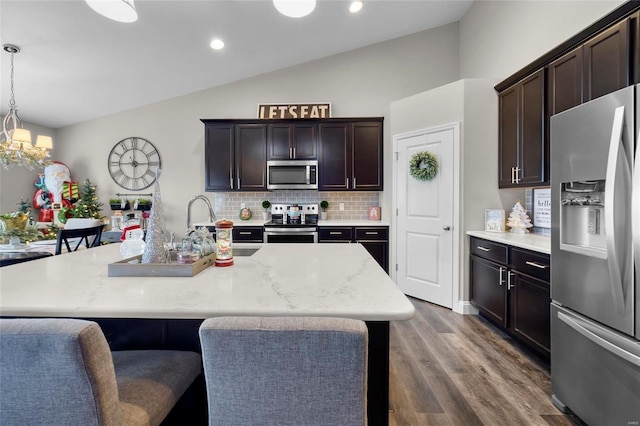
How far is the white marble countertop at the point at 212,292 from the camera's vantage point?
2.97 ft

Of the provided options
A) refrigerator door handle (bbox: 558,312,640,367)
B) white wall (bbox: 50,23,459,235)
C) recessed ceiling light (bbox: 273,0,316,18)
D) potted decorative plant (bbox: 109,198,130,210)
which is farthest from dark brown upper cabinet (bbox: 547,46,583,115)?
potted decorative plant (bbox: 109,198,130,210)

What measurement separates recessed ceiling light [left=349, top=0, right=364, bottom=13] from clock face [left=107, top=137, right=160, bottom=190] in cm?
359

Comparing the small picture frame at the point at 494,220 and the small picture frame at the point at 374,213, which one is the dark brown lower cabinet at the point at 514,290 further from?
the small picture frame at the point at 374,213

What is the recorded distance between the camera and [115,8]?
1.82m

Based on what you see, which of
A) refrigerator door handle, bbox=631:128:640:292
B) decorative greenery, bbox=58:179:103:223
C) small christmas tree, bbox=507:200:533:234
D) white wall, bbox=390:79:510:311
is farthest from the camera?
decorative greenery, bbox=58:179:103:223

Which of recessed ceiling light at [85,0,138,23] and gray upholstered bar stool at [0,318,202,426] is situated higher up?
recessed ceiling light at [85,0,138,23]

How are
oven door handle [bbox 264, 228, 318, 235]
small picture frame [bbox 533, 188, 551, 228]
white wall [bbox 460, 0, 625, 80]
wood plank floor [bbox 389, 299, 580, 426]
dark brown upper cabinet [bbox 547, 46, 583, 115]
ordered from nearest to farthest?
wood plank floor [bbox 389, 299, 580, 426]
dark brown upper cabinet [bbox 547, 46, 583, 115]
white wall [bbox 460, 0, 625, 80]
small picture frame [bbox 533, 188, 551, 228]
oven door handle [bbox 264, 228, 318, 235]

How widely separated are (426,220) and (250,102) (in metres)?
3.18

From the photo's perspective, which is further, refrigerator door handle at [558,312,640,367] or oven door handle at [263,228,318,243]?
oven door handle at [263,228,318,243]

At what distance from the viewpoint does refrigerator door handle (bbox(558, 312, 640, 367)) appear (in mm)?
1286

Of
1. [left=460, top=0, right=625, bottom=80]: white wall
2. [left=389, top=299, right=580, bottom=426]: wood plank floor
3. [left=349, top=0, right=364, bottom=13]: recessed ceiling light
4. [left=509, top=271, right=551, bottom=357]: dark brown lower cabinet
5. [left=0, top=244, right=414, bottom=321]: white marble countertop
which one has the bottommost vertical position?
[left=389, top=299, right=580, bottom=426]: wood plank floor

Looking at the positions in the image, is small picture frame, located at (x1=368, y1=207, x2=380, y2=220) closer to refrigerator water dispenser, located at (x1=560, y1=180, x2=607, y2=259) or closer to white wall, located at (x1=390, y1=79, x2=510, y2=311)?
white wall, located at (x1=390, y1=79, x2=510, y2=311)

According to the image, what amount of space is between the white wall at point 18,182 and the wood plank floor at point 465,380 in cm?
584

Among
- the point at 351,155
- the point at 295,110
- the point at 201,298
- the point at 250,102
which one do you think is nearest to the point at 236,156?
the point at 250,102
